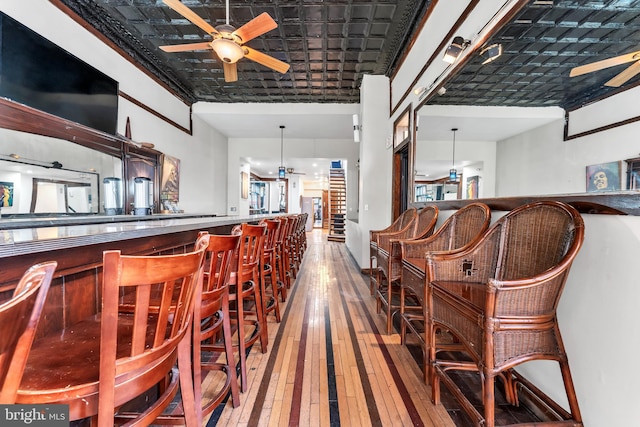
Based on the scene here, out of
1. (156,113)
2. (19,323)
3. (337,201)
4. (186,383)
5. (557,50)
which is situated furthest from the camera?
(337,201)

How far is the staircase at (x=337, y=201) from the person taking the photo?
1077 cm

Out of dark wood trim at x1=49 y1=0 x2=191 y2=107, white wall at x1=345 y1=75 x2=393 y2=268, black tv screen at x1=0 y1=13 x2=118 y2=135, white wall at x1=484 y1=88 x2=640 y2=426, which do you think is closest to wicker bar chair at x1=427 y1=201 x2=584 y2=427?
white wall at x1=484 y1=88 x2=640 y2=426

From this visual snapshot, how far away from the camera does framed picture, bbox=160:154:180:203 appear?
17.3ft

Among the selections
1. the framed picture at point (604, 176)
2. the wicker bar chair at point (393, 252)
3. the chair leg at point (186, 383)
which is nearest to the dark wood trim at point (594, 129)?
the framed picture at point (604, 176)

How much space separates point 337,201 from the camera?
1179 centimetres

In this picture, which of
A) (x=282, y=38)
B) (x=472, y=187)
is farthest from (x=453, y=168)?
(x=282, y=38)

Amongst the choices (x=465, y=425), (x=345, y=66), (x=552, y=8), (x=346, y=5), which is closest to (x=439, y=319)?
(x=465, y=425)

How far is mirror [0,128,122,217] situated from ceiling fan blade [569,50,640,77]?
15.2 ft

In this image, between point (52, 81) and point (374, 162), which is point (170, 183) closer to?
point (52, 81)

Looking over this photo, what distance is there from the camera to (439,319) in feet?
5.42

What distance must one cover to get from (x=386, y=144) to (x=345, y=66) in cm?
162

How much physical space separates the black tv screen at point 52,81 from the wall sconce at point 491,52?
14.4 feet

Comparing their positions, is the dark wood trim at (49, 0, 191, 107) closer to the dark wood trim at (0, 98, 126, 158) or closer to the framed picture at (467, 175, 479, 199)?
the dark wood trim at (0, 98, 126, 158)

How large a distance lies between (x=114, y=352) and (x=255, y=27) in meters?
3.06
